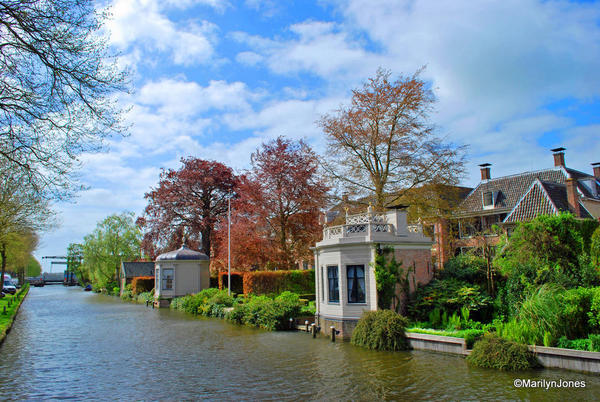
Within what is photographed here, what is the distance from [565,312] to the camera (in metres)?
13.2

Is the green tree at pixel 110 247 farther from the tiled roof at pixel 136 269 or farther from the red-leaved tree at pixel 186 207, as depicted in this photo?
the red-leaved tree at pixel 186 207

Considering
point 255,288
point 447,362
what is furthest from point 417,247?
point 255,288

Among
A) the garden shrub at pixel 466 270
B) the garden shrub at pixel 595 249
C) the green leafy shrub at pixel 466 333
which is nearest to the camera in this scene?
the green leafy shrub at pixel 466 333

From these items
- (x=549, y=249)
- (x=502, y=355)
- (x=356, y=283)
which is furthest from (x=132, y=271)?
(x=502, y=355)

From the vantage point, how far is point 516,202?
3588 cm

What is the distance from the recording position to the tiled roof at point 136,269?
57.1m

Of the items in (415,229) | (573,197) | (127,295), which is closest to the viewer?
(415,229)

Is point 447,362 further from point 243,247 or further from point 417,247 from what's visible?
point 243,247

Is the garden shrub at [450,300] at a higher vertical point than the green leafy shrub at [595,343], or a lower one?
higher

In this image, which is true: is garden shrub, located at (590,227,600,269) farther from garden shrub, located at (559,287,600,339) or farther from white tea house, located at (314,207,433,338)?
white tea house, located at (314,207,433,338)

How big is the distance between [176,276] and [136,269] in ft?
69.6

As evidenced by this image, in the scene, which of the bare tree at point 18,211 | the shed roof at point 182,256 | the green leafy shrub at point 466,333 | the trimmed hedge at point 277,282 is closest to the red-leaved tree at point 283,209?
the trimmed hedge at point 277,282

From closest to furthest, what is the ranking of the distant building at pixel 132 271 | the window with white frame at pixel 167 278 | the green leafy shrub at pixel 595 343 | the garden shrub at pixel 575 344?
the green leafy shrub at pixel 595 343 < the garden shrub at pixel 575 344 < the window with white frame at pixel 167 278 < the distant building at pixel 132 271

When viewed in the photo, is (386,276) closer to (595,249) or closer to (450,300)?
(450,300)
